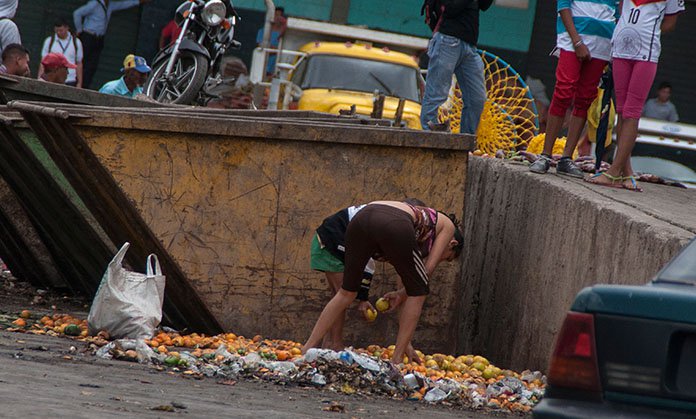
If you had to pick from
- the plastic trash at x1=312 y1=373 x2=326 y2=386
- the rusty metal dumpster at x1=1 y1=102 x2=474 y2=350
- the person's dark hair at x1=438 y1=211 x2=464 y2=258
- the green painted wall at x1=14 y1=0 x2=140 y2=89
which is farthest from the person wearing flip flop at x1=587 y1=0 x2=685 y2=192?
the green painted wall at x1=14 y1=0 x2=140 y2=89

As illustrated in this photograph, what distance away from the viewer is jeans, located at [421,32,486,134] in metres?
11.8

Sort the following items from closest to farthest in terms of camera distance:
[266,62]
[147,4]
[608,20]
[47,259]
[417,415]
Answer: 1. [417,415]
2. [608,20]
3. [47,259]
4. [266,62]
5. [147,4]

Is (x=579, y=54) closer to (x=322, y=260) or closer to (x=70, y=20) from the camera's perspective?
(x=322, y=260)

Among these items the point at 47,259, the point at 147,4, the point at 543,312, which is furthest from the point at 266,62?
the point at 543,312

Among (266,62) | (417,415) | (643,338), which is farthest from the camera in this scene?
(266,62)

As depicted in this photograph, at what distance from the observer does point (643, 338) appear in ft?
13.3

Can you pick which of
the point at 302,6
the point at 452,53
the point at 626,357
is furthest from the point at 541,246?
the point at 302,6

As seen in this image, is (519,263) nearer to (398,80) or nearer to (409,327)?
(409,327)

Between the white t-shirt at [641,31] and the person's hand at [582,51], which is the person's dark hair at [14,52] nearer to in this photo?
the person's hand at [582,51]

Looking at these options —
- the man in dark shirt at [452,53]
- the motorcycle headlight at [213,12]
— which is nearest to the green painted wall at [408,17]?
the motorcycle headlight at [213,12]

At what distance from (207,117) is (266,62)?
10.7 meters

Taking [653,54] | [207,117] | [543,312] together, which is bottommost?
[543,312]

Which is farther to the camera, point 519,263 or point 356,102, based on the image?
point 356,102

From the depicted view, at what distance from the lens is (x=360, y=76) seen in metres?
18.6
